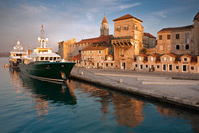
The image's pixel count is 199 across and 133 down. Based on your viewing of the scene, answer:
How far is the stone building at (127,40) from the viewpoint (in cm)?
4431

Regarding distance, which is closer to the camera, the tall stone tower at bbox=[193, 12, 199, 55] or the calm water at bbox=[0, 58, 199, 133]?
the calm water at bbox=[0, 58, 199, 133]

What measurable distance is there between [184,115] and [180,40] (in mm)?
33820

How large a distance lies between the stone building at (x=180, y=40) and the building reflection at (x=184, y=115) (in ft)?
104

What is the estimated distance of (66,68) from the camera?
25.8m

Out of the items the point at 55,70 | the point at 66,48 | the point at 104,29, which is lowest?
the point at 55,70

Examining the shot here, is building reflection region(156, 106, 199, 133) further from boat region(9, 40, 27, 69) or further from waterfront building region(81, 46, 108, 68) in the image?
boat region(9, 40, 27, 69)

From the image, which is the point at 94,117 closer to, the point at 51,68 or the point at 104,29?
the point at 51,68

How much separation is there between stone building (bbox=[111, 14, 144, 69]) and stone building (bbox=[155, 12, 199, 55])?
6.59 metres

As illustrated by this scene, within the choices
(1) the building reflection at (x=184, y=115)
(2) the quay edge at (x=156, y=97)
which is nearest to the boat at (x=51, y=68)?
(2) the quay edge at (x=156, y=97)

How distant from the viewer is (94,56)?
53875mm

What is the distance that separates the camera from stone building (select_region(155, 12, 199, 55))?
3728 centimetres

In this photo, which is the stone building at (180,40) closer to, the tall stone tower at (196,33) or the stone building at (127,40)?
the tall stone tower at (196,33)

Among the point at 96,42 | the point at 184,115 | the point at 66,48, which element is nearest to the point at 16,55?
the point at 66,48

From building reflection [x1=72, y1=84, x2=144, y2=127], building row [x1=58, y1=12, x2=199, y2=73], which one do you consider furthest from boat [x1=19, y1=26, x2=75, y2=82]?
building row [x1=58, y1=12, x2=199, y2=73]
